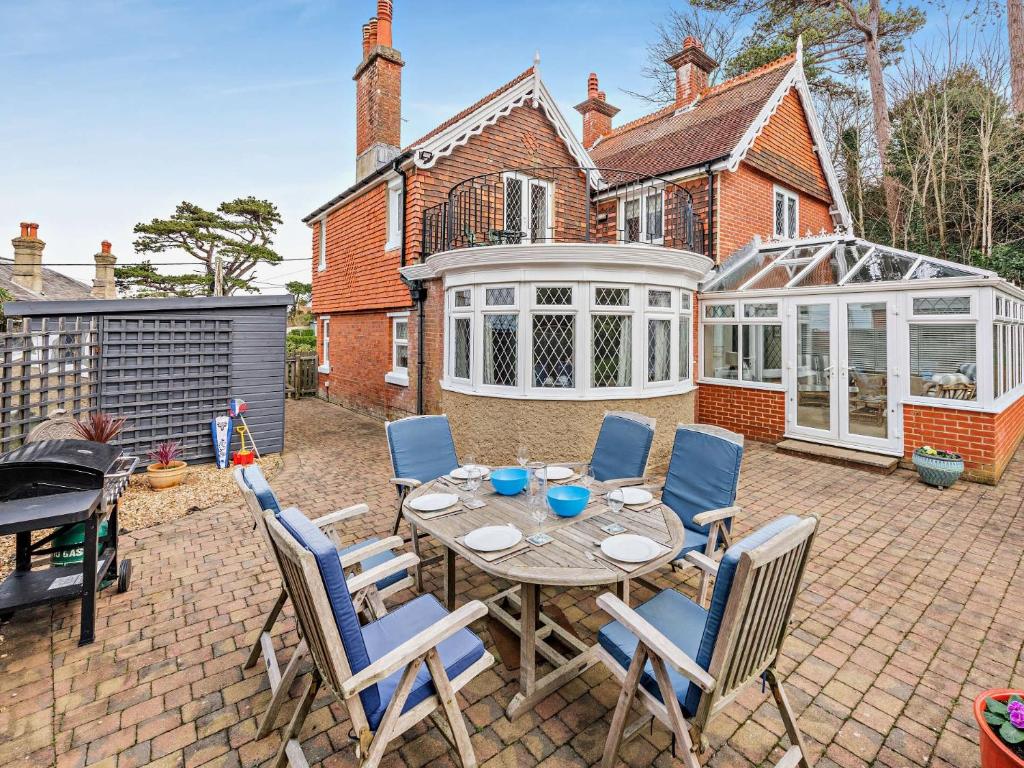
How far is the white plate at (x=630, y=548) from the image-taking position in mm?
2459

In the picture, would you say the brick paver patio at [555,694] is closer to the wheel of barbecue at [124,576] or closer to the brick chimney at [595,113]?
the wheel of barbecue at [124,576]

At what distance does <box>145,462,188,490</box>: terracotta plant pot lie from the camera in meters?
6.12

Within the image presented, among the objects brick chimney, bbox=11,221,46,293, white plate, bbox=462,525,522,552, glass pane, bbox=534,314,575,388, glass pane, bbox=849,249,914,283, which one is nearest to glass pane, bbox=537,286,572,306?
glass pane, bbox=534,314,575,388

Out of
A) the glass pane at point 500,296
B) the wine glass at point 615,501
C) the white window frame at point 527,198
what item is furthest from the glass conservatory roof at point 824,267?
the wine glass at point 615,501

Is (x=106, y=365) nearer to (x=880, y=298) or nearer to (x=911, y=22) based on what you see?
(x=880, y=298)

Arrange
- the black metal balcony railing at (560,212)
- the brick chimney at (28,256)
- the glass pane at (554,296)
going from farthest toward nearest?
1. the brick chimney at (28,256)
2. the black metal balcony railing at (560,212)
3. the glass pane at (554,296)

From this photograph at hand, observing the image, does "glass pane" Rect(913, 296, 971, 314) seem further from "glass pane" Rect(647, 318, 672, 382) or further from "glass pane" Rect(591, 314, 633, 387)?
"glass pane" Rect(591, 314, 633, 387)

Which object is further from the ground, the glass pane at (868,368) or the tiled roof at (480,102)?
the tiled roof at (480,102)

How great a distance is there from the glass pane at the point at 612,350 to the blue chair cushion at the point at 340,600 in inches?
206

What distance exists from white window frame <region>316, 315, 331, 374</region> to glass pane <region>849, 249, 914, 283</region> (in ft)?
40.7

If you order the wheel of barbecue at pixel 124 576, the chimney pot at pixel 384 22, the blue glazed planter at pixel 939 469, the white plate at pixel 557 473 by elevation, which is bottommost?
the wheel of barbecue at pixel 124 576

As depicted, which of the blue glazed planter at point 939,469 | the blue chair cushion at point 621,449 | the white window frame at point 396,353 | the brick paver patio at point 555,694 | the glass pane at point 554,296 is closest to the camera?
the brick paver patio at point 555,694

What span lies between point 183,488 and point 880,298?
33.5 ft

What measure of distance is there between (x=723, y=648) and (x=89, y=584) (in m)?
3.73
